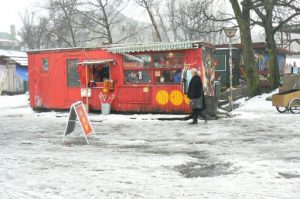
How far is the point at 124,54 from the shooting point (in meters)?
17.6

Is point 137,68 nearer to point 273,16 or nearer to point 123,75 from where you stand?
point 123,75

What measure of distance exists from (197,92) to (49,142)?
203 inches

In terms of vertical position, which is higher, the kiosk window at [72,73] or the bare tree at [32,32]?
the bare tree at [32,32]

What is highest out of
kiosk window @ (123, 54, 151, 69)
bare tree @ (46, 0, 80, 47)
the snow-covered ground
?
bare tree @ (46, 0, 80, 47)

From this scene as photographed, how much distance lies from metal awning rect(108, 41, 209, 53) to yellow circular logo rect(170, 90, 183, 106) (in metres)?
1.65

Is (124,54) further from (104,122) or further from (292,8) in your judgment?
(292,8)

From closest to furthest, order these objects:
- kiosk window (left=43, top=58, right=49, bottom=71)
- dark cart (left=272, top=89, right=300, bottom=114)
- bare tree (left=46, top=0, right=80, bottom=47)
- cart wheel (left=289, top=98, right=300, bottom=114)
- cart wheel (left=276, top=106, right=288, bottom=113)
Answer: dark cart (left=272, top=89, right=300, bottom=114) → cart wheel (left=289, top=98, right=300, bottom=114) → cart wheel (left=276, top=106, right=288, bottom=113) → kiosk window (left=43, top=58, right=49, bottom=71) → bare tree (left=46, top=0, right=80, bottom=47)

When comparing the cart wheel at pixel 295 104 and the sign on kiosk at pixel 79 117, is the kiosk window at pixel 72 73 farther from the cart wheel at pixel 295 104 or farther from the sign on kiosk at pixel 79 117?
the cart wheel at pixel 295 104

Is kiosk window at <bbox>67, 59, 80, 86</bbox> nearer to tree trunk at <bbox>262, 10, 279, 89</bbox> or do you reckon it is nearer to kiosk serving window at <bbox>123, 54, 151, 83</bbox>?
kiosk serving window at <bbox>123, 54, 151, 83</bbox>

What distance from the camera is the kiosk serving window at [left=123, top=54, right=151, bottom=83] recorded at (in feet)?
56.5

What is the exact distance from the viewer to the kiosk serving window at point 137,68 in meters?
17.2

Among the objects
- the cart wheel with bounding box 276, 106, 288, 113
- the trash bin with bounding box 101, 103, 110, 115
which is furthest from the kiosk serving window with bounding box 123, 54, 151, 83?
the cart wheel with bounding box 276, 106, 288, 113

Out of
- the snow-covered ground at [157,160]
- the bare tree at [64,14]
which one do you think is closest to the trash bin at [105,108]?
the snow-covered ground at [157,160]

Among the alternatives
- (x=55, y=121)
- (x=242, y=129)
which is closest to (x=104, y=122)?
(x=55, y=121)
